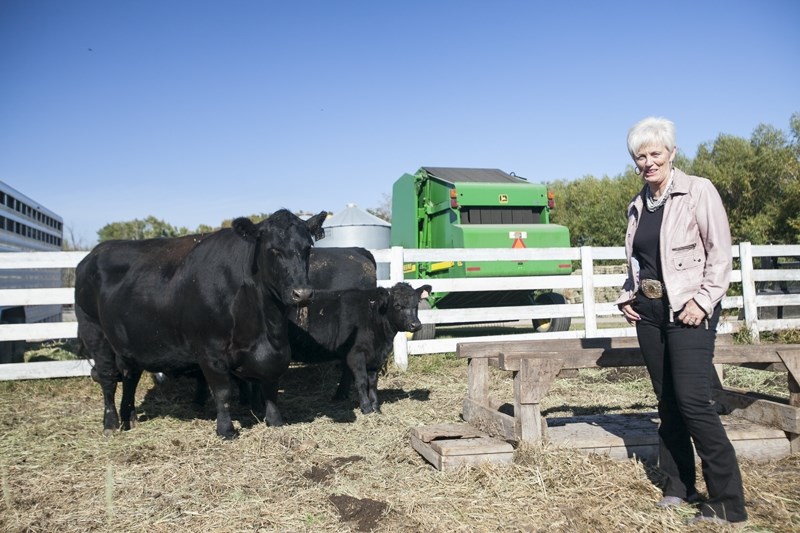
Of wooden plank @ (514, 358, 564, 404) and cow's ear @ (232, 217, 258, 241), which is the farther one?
cow's ear @ (232, 217, 258, 241)

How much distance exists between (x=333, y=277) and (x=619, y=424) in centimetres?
442

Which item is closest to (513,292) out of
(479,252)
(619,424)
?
(479,252)

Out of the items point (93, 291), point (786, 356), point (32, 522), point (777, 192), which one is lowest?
point (32, 522)

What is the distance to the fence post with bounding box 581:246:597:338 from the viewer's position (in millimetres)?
10289

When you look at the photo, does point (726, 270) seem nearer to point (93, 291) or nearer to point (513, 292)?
point (93, 291)

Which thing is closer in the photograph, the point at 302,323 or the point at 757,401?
the point at 757,401

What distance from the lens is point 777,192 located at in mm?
25453

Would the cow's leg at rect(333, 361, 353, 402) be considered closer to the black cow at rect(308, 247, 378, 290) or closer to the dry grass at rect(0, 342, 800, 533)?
the dry grass at rect(0, 342, 800, 533)

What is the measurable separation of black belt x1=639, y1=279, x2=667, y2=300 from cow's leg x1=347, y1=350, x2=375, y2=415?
3.87 m

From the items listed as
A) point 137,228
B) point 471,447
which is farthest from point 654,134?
point 137,228

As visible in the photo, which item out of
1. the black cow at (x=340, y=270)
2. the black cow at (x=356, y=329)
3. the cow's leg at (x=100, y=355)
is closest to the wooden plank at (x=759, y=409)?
the black cow at (x=356, y=329)

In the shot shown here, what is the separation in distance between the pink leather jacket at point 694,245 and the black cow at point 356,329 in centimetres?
410

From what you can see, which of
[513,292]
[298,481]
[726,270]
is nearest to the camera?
[726,270]

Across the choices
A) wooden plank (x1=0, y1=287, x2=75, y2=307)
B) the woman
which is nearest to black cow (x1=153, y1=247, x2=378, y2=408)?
wooden plank (x1=0, y1=287, x2=75, y2=307)
